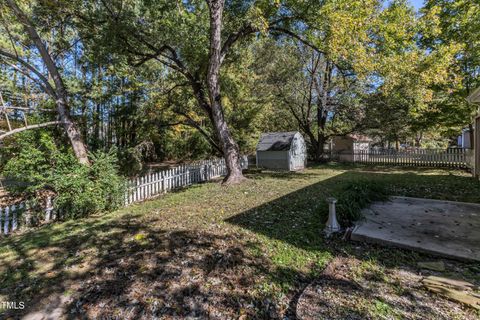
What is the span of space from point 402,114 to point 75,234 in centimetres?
1689

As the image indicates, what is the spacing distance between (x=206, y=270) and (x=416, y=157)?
16361mm

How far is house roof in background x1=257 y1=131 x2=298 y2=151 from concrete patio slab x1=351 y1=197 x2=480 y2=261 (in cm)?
885

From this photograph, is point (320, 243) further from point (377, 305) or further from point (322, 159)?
point (322, 159)

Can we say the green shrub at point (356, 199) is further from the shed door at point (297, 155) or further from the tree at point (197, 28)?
the shed door at point (297, 155)

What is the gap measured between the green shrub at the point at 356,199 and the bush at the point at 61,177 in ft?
19.0

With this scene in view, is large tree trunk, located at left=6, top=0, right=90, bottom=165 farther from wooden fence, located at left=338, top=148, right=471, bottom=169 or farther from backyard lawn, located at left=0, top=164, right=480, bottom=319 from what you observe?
wooden fence, located at left=338, top=148, right=471, bottom=169

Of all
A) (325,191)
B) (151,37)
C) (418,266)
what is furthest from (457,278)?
(151,37)

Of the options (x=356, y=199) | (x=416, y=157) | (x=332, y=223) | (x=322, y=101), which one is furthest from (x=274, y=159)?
(x=332, y=223)

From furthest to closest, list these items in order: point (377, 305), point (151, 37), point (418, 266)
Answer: point (151, 37), point (418, 266), point (377, 305)

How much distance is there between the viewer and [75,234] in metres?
4.57

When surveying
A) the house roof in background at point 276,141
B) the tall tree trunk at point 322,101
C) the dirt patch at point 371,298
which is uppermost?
the tall tree trunk at point 322,101

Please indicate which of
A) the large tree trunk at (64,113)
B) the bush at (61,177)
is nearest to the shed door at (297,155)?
the bush at (61,177)

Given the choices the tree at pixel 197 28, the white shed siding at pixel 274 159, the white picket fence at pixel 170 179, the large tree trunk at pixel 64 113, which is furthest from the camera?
the white shed siding at pixel 274 159

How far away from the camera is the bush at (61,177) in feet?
18.2
